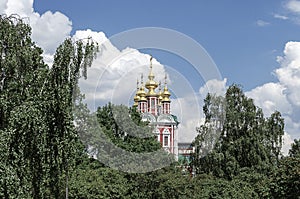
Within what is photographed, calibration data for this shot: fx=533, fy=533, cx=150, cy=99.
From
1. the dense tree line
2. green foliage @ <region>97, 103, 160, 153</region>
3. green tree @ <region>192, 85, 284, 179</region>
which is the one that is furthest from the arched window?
green foliage @ <region>97, 103, 160, 153</region>

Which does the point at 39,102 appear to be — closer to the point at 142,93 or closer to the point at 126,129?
the point at 126,129

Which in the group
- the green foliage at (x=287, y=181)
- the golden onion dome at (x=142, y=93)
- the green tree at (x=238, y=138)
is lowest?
the green foliage at (x=287, y=181)

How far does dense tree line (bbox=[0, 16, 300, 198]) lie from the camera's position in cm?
1191

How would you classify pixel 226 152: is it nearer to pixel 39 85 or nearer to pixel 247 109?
pixel 247 109

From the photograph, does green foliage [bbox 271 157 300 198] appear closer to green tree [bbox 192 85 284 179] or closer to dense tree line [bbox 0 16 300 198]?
dense tree line [bbox 0 16 300 198]

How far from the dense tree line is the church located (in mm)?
11645

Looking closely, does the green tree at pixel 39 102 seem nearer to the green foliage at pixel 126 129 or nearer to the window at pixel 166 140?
the green foliage at pixel 126 129

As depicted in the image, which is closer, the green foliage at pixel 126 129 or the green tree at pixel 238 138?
the green foliage at pixel 126 129

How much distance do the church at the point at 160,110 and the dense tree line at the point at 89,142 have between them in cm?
1165

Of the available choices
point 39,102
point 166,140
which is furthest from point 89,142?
point 166,140

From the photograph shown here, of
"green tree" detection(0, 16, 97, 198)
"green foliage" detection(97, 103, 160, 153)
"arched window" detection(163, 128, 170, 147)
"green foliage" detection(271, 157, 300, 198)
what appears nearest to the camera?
"green tree" detection(0, 16, 97, 198)

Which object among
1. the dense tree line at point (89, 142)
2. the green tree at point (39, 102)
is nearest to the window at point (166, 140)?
the dense tree line at point (89, 142)

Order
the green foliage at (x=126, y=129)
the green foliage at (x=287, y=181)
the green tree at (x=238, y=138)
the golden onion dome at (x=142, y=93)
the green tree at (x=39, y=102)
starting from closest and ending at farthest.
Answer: the green tree at (x=39, y=102), the green foliage at (x=287, y=181), the green foliage at (x=126, y=129), the green tree at (x=238, y=138), the golden onion dome at (x=142, y=93)

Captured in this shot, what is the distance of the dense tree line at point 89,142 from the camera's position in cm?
1191
